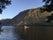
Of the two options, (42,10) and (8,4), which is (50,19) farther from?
(8,4)

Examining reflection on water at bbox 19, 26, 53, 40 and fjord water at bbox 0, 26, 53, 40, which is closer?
reflection on water at bbox 19, 26, 53, 40

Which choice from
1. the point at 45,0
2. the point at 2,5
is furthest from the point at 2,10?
the point at 45,0

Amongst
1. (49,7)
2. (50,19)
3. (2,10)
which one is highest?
(2,10)

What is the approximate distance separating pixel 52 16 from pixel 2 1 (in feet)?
14.6

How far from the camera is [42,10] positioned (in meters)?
9.02

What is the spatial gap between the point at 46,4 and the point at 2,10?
14.5 ft

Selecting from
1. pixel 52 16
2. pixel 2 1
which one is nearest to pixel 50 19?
pixel 52 16

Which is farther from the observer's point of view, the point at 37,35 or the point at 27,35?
the point at 27,35

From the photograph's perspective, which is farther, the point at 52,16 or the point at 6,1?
the point at 6,1

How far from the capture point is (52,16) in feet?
28.7

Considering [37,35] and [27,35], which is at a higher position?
[27,35]

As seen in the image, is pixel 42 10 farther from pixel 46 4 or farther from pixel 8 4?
pixel 8 4

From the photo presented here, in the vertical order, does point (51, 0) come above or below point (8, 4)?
below

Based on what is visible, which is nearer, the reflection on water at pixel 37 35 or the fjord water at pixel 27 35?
the reflection on water at pixel 37 35
